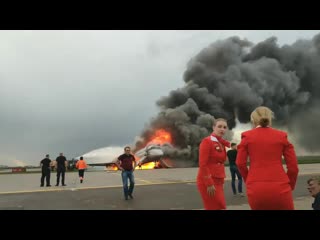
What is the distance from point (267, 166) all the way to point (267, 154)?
0.11 metres

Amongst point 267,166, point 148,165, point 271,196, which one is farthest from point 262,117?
point 148,165

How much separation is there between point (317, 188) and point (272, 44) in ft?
156

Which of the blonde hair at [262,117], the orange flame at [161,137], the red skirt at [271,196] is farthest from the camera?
the orange flame at [161,137]

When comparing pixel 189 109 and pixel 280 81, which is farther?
pixel 280 81

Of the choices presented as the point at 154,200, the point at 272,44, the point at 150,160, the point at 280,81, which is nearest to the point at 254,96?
the point at 280,81

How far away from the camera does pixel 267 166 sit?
284 cm

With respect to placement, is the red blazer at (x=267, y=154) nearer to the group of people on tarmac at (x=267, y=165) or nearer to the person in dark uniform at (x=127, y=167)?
the group of people on tarmac at (x=267, y=165)

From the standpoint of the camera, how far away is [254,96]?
44281 millimetres

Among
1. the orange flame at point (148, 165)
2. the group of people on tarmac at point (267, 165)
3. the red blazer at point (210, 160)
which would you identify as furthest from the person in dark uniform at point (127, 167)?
the orange flame at point (148, 165)

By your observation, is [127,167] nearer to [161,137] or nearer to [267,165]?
[267,165]

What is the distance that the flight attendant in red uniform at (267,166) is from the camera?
9.11 feet

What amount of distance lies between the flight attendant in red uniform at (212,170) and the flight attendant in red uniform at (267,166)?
79 cm

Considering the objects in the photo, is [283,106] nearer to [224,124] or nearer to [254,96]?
[254,96]

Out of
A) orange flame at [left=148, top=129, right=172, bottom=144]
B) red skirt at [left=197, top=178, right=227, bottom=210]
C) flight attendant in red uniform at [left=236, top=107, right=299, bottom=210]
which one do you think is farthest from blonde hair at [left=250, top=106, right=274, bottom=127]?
orange flame at [left=148, top=129, right=172, bottom=144]
